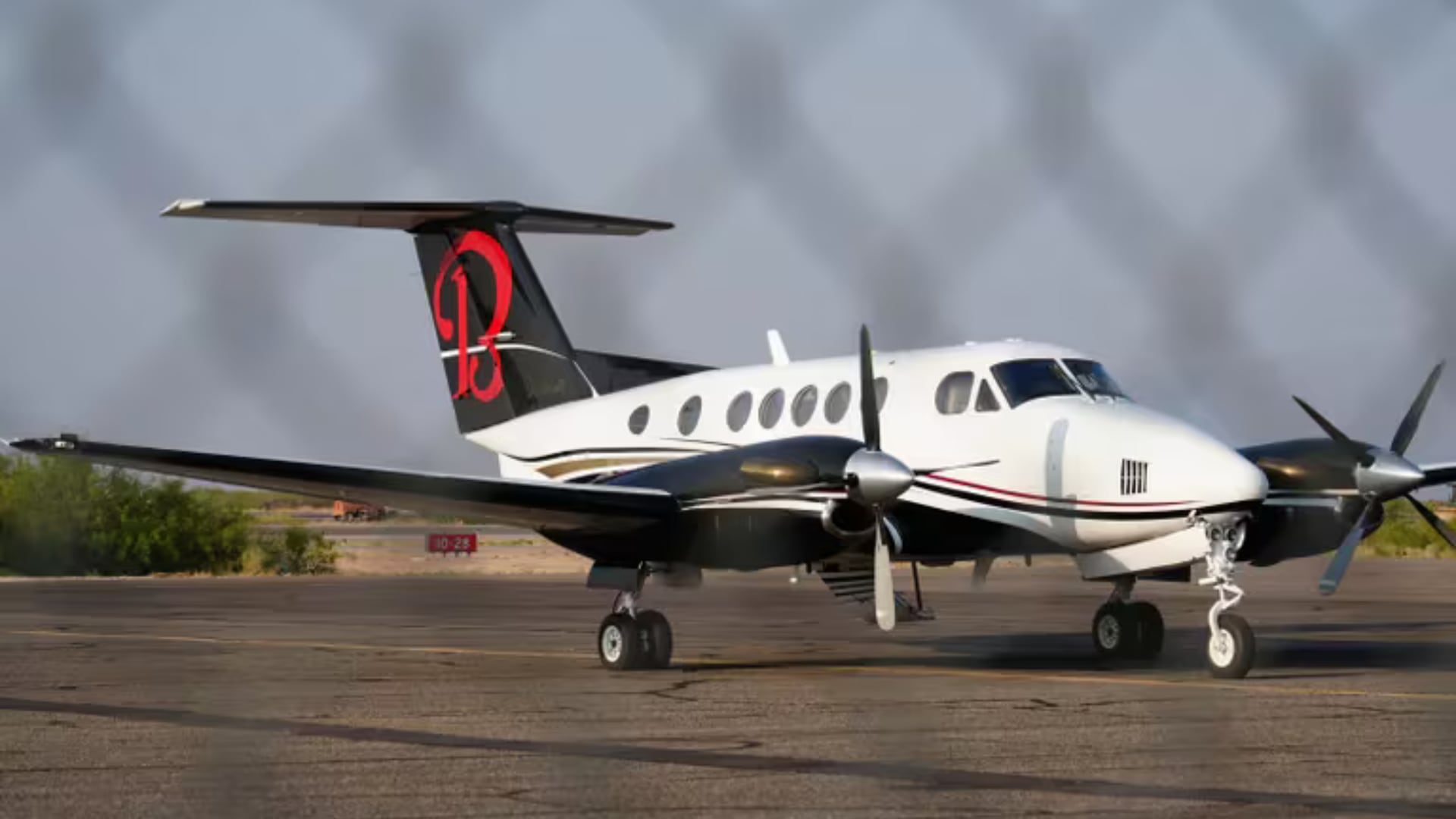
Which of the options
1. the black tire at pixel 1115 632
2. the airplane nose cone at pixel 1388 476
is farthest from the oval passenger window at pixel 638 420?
the airplane nose cone at pixel 1388 476

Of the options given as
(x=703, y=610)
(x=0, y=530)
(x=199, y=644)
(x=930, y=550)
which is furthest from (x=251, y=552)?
(x=0, y=530)

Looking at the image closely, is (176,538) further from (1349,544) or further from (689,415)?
(1349,544)

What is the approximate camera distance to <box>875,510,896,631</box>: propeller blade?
15.4m

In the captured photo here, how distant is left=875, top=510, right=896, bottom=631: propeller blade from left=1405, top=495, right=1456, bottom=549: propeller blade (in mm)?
4595

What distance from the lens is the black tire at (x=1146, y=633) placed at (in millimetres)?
17719

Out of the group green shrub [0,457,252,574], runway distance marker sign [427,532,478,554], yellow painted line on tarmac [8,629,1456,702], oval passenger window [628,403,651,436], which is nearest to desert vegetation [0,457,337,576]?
green shrub [0,457,252,574]

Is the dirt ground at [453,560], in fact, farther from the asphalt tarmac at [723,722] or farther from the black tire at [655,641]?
the black tire at [655,641]

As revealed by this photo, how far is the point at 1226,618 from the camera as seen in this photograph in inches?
599

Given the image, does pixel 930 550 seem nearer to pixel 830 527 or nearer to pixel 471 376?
pixel 830 527

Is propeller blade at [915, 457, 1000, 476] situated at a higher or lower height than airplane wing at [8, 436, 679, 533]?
higher

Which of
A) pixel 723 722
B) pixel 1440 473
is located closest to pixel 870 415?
pixel 723 722

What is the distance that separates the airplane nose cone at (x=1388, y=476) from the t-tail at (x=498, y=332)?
22.4 feet

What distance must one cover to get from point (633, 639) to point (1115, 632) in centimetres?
450

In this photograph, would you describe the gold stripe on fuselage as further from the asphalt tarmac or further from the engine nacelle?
the engine nacelle
